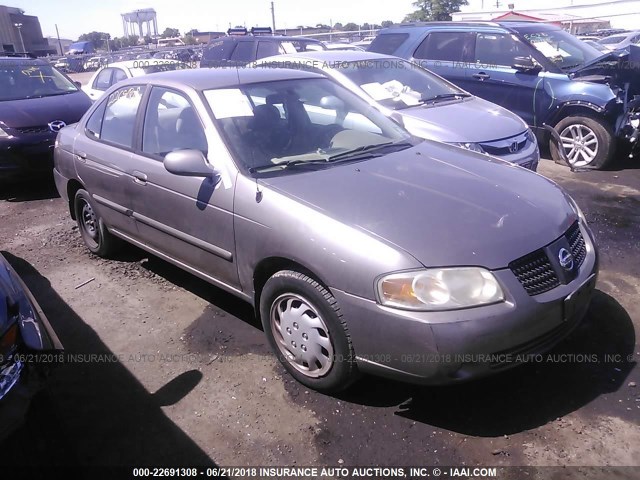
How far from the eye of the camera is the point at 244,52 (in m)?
10.6

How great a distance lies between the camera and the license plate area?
259cm

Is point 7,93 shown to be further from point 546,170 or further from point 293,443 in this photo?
point 546,170

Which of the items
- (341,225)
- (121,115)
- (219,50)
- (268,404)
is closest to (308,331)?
(268,404)

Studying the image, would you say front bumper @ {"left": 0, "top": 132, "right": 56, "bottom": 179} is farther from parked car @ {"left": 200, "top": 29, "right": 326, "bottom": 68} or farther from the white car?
parked car @ {"left": 200, "top": 29, "right": 326, "bottom": 68}

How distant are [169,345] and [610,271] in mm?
3456

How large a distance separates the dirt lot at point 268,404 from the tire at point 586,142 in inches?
139

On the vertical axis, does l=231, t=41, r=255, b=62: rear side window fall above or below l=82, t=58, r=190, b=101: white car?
above

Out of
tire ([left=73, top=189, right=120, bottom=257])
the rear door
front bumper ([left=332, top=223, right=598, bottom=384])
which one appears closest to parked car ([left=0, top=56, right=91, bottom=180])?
tire ([left=73, top=189, right=120, bottom=257])

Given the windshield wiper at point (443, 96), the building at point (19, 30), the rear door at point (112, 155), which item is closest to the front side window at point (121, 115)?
the rear door at point (112, 155)

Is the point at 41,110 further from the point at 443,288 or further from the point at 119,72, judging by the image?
the point at 443,288

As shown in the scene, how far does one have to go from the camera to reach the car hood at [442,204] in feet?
8.15

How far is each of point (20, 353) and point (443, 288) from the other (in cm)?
181

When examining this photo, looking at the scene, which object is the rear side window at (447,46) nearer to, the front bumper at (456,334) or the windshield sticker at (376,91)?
the windshield sticker at (376,91)

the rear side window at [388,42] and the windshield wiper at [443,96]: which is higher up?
the rear side window at [388,42]
